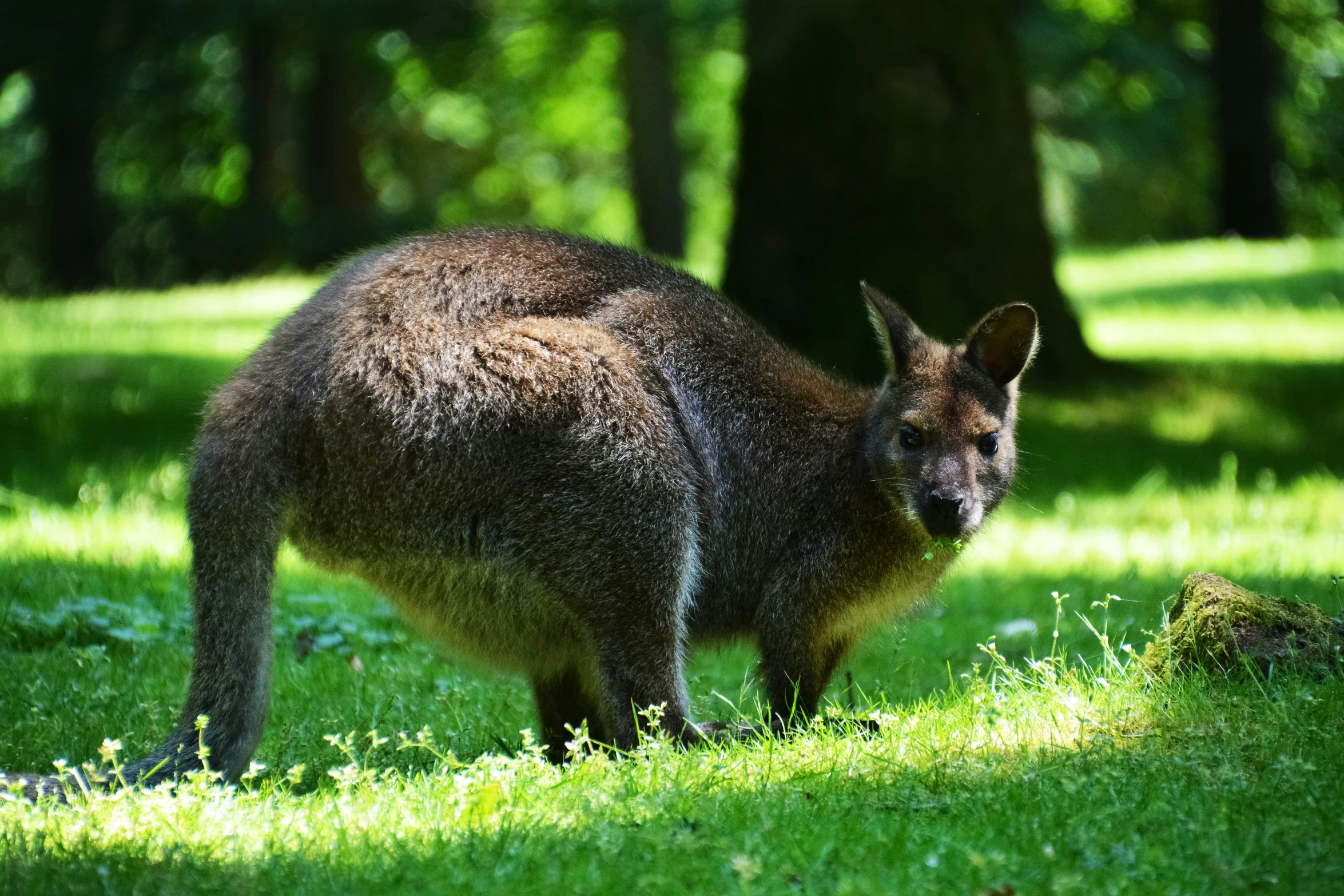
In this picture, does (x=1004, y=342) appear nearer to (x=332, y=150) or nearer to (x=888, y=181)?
(x=888, y=181)

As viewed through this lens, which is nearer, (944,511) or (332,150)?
(944,511)

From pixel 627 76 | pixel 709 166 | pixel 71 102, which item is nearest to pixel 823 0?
pixel 71 102

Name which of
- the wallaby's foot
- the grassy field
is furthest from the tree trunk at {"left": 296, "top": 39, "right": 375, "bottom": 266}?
the wallaby's foot

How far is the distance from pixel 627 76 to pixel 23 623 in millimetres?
17391

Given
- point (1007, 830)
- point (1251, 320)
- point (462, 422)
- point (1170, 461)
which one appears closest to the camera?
point (1007, 830)

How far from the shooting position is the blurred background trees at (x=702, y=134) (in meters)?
11.7

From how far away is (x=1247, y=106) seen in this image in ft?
72.9

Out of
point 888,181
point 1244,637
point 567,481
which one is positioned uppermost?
point 888,181

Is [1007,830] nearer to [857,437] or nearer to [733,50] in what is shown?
[857,437]

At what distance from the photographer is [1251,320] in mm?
15484

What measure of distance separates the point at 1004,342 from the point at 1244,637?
1.52 meters

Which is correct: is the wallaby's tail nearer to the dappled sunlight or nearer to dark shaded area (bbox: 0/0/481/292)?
dark shaded area (bbox: 0/0/481/292)

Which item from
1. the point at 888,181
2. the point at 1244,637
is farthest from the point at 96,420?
the point at 1244,637

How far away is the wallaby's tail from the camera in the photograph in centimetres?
493
